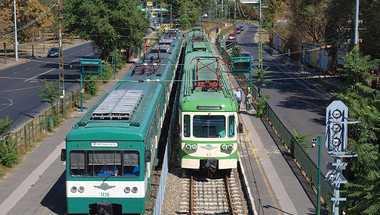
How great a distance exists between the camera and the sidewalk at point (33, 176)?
645 inches

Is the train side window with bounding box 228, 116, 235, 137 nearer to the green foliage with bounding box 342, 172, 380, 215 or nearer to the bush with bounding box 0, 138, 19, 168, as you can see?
the green foliage with bounding box 342, 172, 380, 215

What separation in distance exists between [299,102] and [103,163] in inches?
1081

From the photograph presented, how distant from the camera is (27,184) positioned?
18.1 meters

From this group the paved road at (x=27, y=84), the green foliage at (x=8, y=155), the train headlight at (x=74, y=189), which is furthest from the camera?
the paved road at (x=27, y=84)

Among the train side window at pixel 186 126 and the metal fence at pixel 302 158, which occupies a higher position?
the train side window at pixel 186 126

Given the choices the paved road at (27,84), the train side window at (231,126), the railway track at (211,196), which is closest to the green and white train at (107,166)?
the railway track at (211,196)

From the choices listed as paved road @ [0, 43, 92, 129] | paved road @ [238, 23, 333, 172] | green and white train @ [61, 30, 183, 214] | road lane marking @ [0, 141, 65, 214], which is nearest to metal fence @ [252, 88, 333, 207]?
paved road @ [238, 23, 333, 172]

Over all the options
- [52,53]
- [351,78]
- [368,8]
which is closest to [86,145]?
[351,78]

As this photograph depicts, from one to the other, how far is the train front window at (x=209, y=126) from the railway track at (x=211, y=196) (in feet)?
6.25

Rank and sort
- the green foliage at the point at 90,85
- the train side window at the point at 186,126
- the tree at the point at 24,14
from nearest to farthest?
the train side window at the point at 186,126, the green foliage at the point at 90,85, the tree at the point at 24,14

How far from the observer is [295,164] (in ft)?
68.4

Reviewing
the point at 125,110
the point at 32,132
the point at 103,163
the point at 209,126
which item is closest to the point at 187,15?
the point at 32,132

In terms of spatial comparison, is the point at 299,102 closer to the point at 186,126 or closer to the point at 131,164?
the point at 186,126

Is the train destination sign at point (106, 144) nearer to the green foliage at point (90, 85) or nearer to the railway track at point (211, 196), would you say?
the railway track at point (211, 196)
